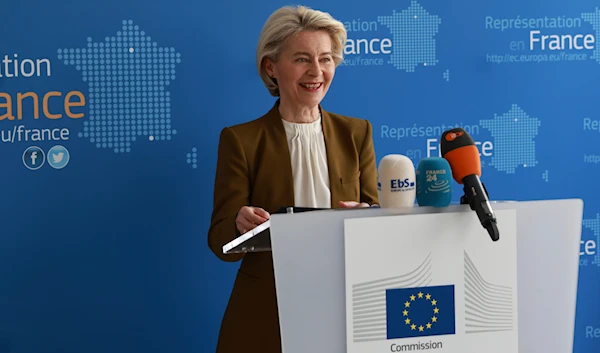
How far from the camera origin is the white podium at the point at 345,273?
1248 millimetres

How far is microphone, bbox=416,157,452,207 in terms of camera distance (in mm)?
1339

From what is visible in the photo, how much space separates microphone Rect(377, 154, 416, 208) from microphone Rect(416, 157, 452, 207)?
0.03m

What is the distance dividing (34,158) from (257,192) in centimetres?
94

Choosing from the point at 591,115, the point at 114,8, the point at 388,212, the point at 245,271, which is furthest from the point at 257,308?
the point at 591,115

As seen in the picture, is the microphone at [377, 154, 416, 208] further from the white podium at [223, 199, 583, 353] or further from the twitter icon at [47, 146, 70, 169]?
the twitter icon at [47, 146, 70, 169]

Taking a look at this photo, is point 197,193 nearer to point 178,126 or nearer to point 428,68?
point 178,126

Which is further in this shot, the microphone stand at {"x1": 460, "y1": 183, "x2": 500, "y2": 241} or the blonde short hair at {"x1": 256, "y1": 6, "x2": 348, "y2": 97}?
the blonde short hair at {"x1": 256, "y1": 6, "x2": 348, "y2": 97}

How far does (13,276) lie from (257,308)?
1.01 m

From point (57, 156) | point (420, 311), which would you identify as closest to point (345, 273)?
point (420, 311)

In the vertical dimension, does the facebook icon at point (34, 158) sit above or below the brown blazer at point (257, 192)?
above

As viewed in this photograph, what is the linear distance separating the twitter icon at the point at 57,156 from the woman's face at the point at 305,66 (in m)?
0.89

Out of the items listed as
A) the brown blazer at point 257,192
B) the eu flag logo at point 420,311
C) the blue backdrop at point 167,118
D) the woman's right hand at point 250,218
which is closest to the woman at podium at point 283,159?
the brown blazer at point 257,192

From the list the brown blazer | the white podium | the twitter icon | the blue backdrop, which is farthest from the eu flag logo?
the twitter icon

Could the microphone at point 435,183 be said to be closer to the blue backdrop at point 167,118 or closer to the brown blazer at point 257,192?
the brown blazer at point 257,192
